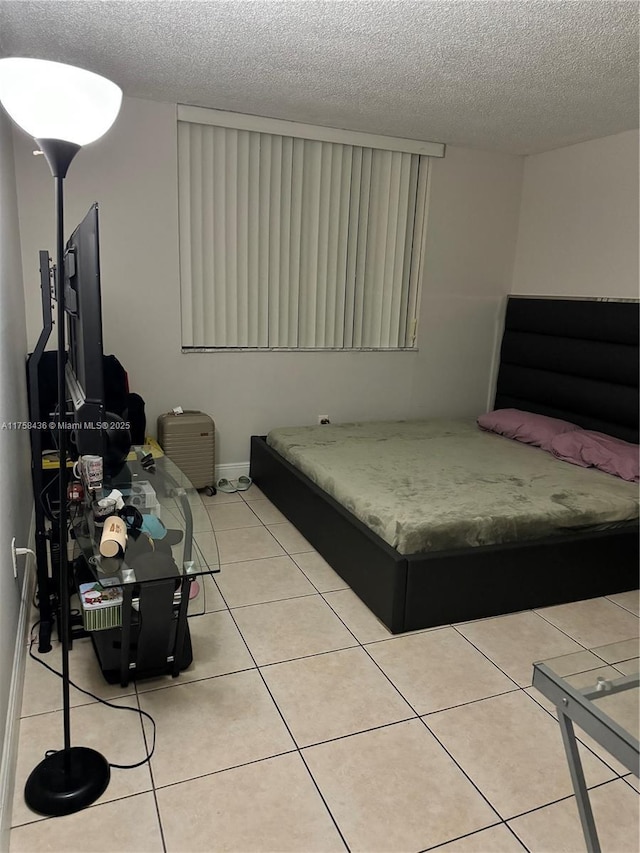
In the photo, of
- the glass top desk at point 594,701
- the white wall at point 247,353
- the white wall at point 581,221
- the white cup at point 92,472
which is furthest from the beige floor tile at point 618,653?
the white wall at point 247,353

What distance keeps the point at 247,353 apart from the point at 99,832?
117 inches

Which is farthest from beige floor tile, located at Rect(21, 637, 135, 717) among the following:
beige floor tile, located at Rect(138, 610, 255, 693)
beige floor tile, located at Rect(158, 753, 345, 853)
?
beige floor tile, located at Rect(158, 753, 345, 853)

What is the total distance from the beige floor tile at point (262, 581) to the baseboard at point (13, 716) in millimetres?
825

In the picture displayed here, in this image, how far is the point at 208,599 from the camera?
2643 mm

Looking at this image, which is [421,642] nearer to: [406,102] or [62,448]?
[62,448]

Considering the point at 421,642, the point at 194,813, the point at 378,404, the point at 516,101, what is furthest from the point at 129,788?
the point at 516,101

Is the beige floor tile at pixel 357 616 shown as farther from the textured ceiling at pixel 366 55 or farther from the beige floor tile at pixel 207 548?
the textured ceiling at pixel 366 55

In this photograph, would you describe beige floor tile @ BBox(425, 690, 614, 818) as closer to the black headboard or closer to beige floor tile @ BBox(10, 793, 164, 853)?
beige floor tile @ BBox(10, 793, 164, 853)

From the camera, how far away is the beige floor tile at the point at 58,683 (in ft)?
6.36

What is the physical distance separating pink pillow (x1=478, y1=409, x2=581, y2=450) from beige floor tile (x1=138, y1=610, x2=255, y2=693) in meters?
2.33

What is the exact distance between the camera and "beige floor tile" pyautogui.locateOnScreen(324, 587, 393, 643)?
2.41 metres

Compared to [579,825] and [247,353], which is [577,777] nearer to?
[579,825]

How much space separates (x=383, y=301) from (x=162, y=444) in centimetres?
192

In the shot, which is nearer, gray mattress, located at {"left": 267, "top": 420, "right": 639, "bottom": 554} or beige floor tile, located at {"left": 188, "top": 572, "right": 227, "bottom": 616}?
beige floor tile, located at {"left": 188, "top": 572, "right": 227, "bottom": 616}
